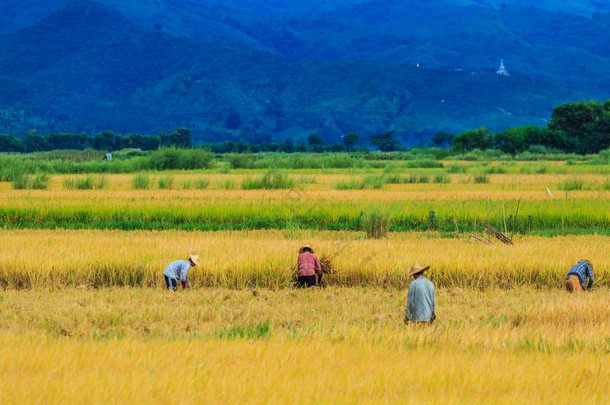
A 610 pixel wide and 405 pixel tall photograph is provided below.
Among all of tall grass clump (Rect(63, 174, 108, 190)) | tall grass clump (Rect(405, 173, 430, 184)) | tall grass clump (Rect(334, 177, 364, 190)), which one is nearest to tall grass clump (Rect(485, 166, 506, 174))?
tall grass clump (Rect(405, 173, 430, 184))

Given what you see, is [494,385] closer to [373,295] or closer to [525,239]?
[373,295]

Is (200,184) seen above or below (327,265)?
above

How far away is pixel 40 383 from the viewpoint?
537cm

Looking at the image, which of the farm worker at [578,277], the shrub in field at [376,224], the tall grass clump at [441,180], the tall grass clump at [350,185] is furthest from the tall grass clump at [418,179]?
the farm worker at [578,277]

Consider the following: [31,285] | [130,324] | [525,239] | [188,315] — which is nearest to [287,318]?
[188,315]

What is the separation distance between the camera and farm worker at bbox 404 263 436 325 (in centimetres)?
820

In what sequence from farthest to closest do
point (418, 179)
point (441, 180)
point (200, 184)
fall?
1. point (418, 179)
2. point (441, 180)
3. point (200, 184)

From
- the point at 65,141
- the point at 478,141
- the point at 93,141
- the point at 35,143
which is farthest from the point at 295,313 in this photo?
the point at 65,141

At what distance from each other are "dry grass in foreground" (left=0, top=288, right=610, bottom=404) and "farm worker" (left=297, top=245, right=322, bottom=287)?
0.73m

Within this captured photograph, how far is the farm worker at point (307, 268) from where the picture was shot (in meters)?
10.9

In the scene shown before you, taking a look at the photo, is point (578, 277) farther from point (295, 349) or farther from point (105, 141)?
point (105, 141)

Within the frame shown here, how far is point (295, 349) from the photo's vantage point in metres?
6.55

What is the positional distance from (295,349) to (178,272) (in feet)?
15.1

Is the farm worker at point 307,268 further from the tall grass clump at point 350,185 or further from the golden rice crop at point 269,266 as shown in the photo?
the tall grass clump at point 350,185
